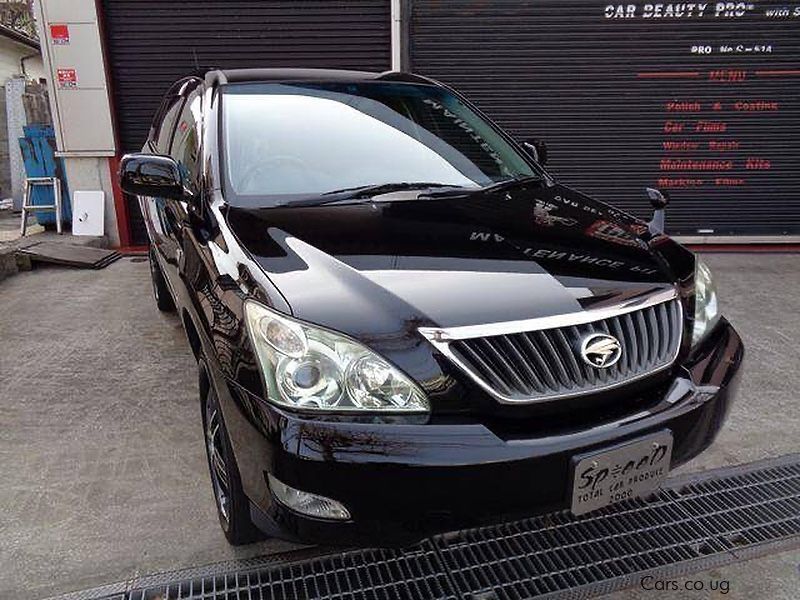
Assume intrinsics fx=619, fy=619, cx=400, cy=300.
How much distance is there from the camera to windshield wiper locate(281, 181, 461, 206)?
92.5 inches

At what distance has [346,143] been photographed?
106 inches

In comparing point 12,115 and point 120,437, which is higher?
point 12,115

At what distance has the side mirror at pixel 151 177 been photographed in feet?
7.82

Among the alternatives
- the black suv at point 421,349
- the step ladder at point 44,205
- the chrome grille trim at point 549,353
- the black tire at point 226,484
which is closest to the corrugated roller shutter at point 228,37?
the step ladder at point 44,205

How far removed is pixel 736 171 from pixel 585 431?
19.2ft

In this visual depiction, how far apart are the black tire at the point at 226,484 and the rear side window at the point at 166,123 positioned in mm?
1919

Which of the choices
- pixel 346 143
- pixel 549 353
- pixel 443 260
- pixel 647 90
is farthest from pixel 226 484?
pixel 647 90

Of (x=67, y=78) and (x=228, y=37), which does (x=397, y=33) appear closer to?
(x=228, y=37)

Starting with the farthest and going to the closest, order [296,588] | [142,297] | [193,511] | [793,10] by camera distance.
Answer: [793,10]
[142,297]
[193,511]
[296,588]

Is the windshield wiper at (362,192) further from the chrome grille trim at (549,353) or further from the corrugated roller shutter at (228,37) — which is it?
the corrugated roller shutter at (228,37)

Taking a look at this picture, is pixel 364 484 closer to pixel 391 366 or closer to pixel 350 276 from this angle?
pixel 391 366

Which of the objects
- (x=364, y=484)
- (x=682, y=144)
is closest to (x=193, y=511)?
(x=364, y=484)

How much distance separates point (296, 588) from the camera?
203cm

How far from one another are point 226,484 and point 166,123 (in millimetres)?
2581
